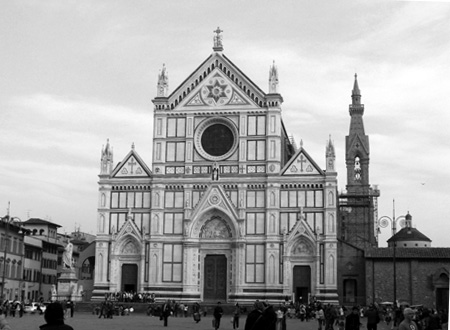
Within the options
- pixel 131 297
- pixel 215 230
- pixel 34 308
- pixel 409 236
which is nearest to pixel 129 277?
pixel 131 297

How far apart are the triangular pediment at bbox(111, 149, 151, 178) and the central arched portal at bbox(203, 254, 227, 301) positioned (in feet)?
27.1

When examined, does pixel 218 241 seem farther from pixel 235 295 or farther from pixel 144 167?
pixel 144 167

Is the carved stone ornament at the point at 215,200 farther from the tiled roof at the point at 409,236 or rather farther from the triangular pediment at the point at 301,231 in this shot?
the tiled roof at the point at 409,236

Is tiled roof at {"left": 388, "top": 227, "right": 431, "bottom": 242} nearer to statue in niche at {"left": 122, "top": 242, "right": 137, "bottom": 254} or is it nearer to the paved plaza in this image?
statue in niche at {"left": 122, "top": 242, "right": 137, "bottom": 254}

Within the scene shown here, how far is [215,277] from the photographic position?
177 ft

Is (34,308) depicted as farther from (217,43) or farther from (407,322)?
(407,322)

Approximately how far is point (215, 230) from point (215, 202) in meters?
2.18

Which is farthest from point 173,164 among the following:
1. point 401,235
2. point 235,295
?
point 401,235

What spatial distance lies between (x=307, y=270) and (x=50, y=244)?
34.3m

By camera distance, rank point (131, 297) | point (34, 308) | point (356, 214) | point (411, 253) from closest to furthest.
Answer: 1. point (34, 308)
2. point (131, 297)
3. point (411, 253)
4. point (356, 214)

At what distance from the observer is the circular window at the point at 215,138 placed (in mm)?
54875

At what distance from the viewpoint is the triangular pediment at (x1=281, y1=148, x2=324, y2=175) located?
5338 cm

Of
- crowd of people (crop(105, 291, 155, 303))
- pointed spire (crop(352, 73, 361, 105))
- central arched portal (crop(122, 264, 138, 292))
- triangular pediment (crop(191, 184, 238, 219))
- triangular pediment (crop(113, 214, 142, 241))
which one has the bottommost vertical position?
crowd of people (crop(105, 291, 155, 303))

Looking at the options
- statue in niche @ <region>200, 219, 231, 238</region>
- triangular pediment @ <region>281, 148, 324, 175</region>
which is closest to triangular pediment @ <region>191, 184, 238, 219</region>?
statue in niche @ <region>200, 219, 231, 238</region>
